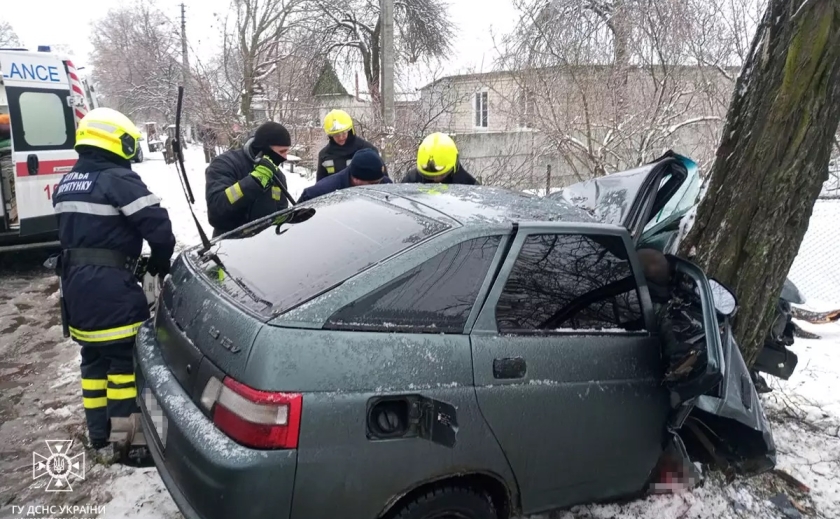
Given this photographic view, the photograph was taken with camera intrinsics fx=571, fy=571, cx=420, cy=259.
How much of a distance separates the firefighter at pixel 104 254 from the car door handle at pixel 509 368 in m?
2.01

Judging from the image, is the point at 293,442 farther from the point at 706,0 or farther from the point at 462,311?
the point at 706,0

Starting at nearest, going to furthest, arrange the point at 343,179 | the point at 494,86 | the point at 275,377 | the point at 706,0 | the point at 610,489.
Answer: the point at 275,377
the point at 610,489
the point at 343,179
the point at 706,0
the point at 494,86

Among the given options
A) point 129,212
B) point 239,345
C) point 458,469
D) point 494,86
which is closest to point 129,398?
point 129,212

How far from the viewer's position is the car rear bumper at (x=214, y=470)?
1761 millimetres

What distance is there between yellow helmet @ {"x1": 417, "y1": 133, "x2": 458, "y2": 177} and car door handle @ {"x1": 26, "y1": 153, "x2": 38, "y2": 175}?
4505mm

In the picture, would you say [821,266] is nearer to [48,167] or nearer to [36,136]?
[48,167]

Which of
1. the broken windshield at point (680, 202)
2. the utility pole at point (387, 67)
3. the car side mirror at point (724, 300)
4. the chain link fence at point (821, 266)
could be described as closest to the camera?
the car side mirror at point (724, 300)

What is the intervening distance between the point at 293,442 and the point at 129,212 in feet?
6.04

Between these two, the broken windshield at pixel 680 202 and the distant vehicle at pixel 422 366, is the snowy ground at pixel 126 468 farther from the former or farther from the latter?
the broken windshield at pixel 680 202

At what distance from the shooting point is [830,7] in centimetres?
304

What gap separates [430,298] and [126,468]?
2041 mm

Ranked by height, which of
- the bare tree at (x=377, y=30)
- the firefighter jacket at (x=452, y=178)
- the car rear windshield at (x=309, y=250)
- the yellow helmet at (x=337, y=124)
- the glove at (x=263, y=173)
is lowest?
the car rear windshield at (x=309, y=250)

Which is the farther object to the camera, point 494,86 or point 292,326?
point 494,86

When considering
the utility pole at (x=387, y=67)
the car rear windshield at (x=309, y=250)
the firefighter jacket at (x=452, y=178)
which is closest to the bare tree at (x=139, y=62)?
the utility pole at (x=387, y=67)
